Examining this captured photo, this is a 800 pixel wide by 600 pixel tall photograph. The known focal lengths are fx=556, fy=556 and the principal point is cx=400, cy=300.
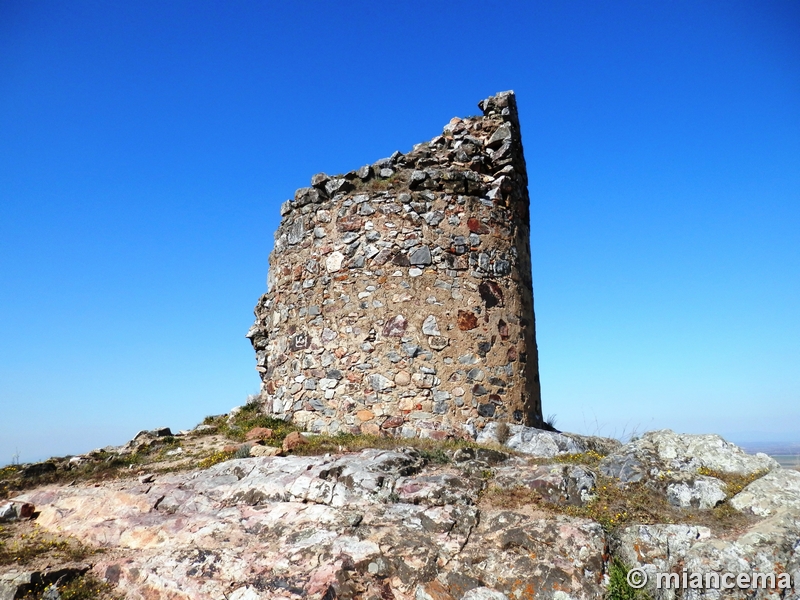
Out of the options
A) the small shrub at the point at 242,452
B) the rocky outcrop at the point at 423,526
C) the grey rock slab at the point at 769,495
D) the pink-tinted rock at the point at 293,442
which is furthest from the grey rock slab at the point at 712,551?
the small shrub at the point at 242,452

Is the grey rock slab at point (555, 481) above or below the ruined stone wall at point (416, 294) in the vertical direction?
below

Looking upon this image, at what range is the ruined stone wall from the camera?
8.96m

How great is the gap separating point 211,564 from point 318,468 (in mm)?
1715

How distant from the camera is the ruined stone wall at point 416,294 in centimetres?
896

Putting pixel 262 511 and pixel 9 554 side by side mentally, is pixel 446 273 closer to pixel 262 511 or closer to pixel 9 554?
pixel 262 511

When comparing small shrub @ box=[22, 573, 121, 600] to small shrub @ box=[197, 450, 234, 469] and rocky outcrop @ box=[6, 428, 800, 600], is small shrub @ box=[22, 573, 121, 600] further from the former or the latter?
small shrub @ box=[197, 450, 234, 469]

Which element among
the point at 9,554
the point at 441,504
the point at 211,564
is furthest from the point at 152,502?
the point at 441,504

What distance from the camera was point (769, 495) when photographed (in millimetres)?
5598

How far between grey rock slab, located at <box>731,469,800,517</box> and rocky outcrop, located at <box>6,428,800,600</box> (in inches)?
0.6

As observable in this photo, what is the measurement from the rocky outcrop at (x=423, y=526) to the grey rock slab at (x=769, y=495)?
0.05 ft

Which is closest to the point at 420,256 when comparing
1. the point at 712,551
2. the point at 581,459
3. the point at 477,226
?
the point at 477,226

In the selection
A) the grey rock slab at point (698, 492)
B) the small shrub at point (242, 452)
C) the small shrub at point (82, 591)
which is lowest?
the small shrub at point (82, 591)

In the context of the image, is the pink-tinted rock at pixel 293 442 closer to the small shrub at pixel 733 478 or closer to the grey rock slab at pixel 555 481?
the grey rock slab at pixel 555 481

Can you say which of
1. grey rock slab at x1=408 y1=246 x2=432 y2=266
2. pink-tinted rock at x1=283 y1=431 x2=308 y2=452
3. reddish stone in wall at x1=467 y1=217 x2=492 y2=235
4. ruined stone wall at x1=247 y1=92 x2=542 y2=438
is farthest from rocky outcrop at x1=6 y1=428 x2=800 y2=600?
reddish stone in wall at x1=467 y1=217 x2=492 y2=235
